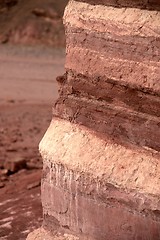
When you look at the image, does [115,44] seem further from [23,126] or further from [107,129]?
[23,126]

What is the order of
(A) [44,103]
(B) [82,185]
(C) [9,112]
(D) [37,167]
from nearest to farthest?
(B) [82,185]
(D) [37,167]
(C) [9,112]
(A) [44,103]

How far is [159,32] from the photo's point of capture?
92.3 inches

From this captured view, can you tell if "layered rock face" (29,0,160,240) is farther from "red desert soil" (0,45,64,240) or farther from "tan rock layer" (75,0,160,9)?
"red desert soil" (0,45,64,240)

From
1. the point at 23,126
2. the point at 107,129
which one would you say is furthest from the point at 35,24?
the point at 107,129

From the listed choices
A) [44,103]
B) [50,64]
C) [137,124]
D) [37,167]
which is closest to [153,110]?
[137,124]

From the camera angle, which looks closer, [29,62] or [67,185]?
[67,185]

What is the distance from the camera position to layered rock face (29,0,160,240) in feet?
7.86

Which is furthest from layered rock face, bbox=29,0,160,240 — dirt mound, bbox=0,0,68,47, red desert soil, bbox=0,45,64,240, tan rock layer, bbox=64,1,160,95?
dirt mound, bbox=0,0,68,47

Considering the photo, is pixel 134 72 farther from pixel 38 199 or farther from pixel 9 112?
pixel 9 112

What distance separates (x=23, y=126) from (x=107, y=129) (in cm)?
488

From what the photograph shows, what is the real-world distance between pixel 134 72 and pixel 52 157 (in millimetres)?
527

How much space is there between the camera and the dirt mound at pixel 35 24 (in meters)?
13.0

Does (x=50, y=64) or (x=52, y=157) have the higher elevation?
(x=52, y=157)

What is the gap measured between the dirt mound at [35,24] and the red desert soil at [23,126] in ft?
1.22
